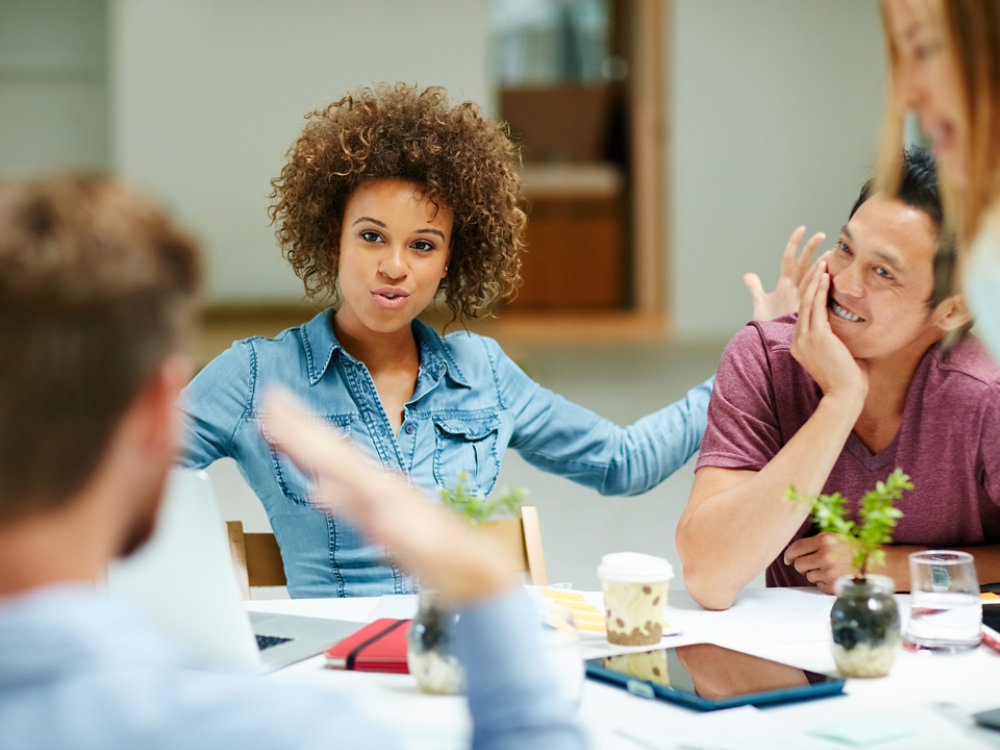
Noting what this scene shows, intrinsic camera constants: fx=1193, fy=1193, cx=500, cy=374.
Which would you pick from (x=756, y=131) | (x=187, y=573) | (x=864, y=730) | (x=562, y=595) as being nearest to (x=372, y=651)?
(x=187, y=573)

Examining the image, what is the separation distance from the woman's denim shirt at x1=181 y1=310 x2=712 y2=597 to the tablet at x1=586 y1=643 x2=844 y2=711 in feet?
2.01

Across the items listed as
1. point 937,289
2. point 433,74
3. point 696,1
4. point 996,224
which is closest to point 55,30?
point 433,74

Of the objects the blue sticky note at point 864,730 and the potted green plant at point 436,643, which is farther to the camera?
the potted green plant at point 436,643

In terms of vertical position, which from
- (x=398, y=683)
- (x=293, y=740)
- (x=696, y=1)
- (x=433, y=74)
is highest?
(x=696, y=1)

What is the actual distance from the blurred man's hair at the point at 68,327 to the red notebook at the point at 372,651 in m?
0.70

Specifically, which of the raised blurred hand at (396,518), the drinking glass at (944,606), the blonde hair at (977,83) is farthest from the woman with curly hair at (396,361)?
Result: the raised blurred hand at (396,518)

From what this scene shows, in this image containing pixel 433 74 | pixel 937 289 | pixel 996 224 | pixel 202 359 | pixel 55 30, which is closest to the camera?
pixel 996 224

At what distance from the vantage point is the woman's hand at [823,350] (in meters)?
1.71

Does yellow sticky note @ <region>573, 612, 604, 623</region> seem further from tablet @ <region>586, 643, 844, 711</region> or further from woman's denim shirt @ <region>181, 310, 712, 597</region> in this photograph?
woman's denim shirt @ <region>181, 310, 712, 597</region>

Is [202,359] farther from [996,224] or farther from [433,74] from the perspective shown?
[996,224]

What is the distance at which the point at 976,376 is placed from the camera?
1.80 meters

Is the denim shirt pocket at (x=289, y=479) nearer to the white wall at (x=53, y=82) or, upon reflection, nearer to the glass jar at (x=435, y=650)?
the glass jar at (x=435, y=650)

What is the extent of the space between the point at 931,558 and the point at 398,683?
66 cm

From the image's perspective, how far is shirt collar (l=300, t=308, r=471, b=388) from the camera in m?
1.97
